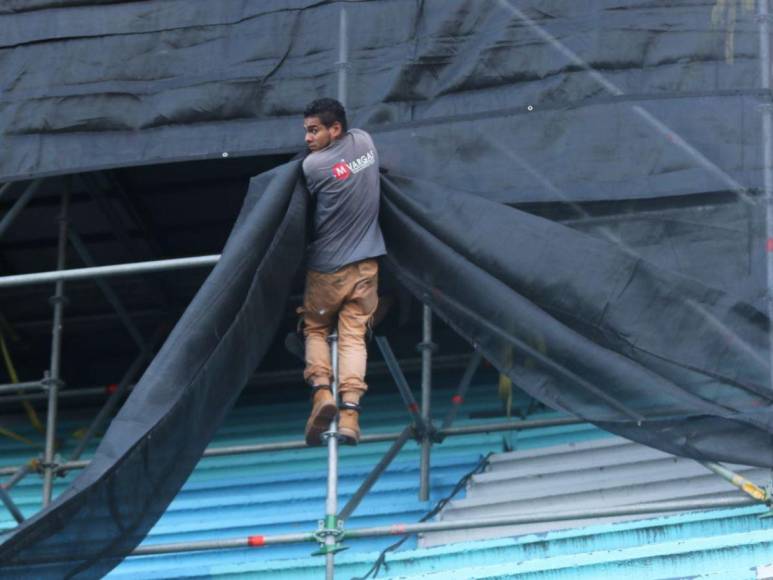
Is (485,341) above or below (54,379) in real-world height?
below

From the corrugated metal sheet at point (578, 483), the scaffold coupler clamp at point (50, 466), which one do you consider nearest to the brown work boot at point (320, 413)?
the corrugated metal sheet at point (578, 483)

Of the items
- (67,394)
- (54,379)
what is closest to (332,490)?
(54,379)

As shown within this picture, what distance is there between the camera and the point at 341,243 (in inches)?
314

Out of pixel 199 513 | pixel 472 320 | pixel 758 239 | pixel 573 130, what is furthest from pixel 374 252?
pixel 199 513

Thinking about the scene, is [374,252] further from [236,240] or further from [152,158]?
[152,158]

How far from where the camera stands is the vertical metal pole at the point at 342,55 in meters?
8.66

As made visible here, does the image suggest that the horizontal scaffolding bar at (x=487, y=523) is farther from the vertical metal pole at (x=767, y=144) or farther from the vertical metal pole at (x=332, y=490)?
the vertical metal pole at (x=767, y=144)

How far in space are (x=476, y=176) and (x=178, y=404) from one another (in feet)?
5.92

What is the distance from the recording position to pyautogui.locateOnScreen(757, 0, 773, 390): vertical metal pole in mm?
7535

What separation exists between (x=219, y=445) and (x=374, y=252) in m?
2.73

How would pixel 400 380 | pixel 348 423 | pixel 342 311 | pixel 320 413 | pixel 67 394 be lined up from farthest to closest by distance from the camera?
pixel 67 394
pixel 400 380
pixel 342 311
pixel 348 423
pixel 320 413

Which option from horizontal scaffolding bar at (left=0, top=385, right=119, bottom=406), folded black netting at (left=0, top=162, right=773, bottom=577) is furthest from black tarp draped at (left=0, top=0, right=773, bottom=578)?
horizontal scaffolding bar at (left=0, top=385, right=119, bottom=406)

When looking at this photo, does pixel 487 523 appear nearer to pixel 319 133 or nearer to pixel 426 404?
pixel 426 404

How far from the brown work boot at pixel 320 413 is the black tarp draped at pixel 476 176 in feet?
1.05
